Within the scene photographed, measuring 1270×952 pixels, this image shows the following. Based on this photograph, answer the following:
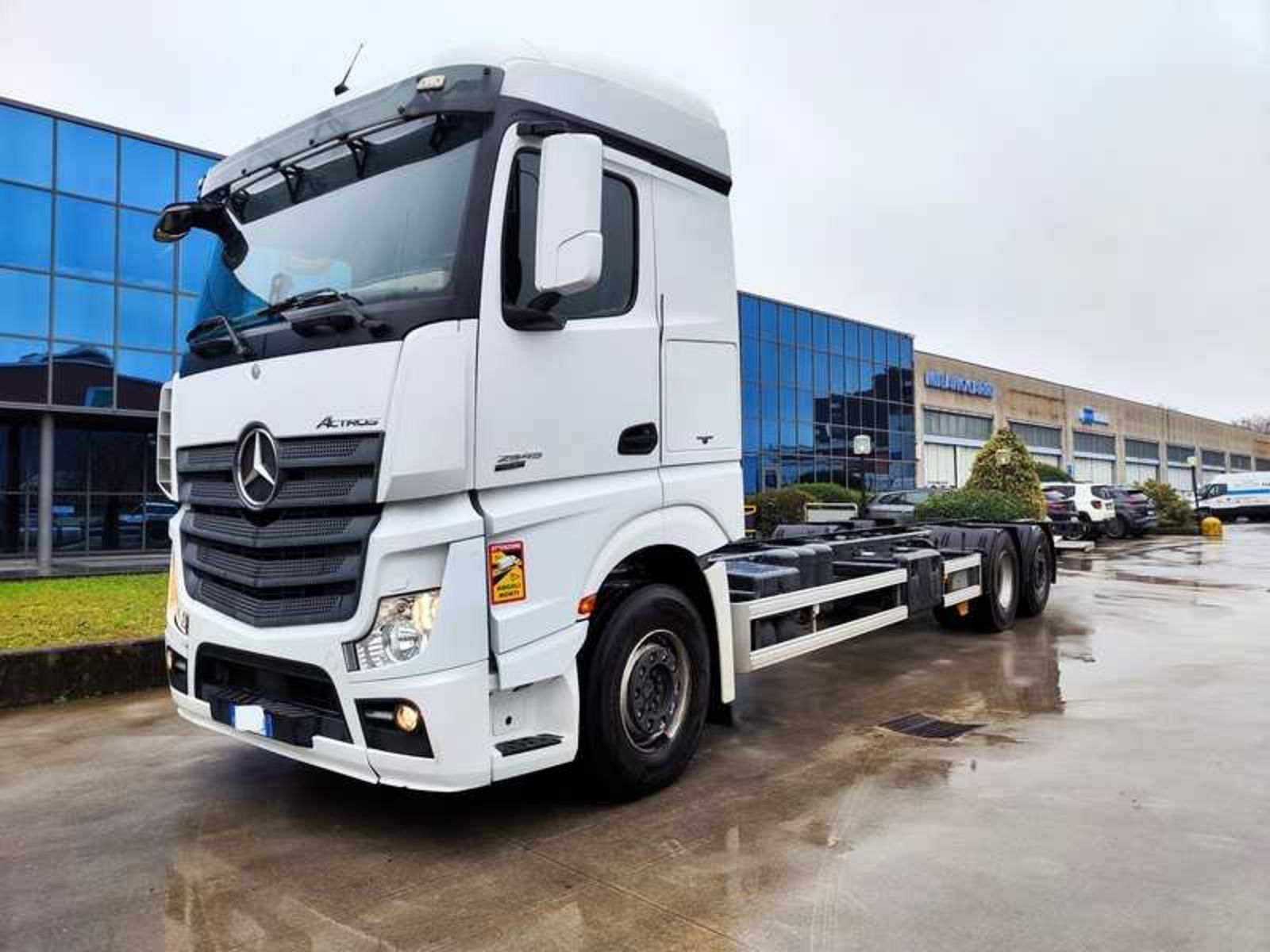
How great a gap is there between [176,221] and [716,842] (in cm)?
433

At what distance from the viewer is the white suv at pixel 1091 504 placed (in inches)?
1001

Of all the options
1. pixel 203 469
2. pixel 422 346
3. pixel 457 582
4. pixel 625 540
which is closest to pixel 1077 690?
pixel 625 540

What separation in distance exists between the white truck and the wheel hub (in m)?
0.02

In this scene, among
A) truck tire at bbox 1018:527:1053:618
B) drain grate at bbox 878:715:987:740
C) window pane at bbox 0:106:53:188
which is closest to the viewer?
drain grate at bbox 878:715:987:740

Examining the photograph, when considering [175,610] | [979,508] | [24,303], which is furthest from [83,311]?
[979,508]

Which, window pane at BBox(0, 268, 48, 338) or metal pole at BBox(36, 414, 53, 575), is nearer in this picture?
window pane at BBox(0, 268, 48, 338)

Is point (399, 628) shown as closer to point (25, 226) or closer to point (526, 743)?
point (526, 743)

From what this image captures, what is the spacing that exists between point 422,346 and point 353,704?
147 centimetres

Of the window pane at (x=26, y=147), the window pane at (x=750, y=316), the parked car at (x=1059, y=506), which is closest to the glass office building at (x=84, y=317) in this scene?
the window pane at (x=26, y=147)

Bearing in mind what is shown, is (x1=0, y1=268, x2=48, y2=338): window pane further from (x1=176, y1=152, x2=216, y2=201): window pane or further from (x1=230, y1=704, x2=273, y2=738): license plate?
(x1=230, y1=704, x2=273, y2=738): license plate

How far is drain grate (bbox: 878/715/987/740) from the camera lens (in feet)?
18.4

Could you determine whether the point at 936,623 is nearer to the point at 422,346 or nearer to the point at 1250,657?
the point at 1250,657

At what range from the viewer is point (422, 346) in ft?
11.2

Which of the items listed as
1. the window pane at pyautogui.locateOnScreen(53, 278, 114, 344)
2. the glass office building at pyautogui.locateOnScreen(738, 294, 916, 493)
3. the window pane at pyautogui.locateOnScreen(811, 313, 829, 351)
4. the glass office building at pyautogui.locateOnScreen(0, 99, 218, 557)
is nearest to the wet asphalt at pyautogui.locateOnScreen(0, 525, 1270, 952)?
the glass office building at pyautogui.locateOnScreen(0, 99, 218, 557)
